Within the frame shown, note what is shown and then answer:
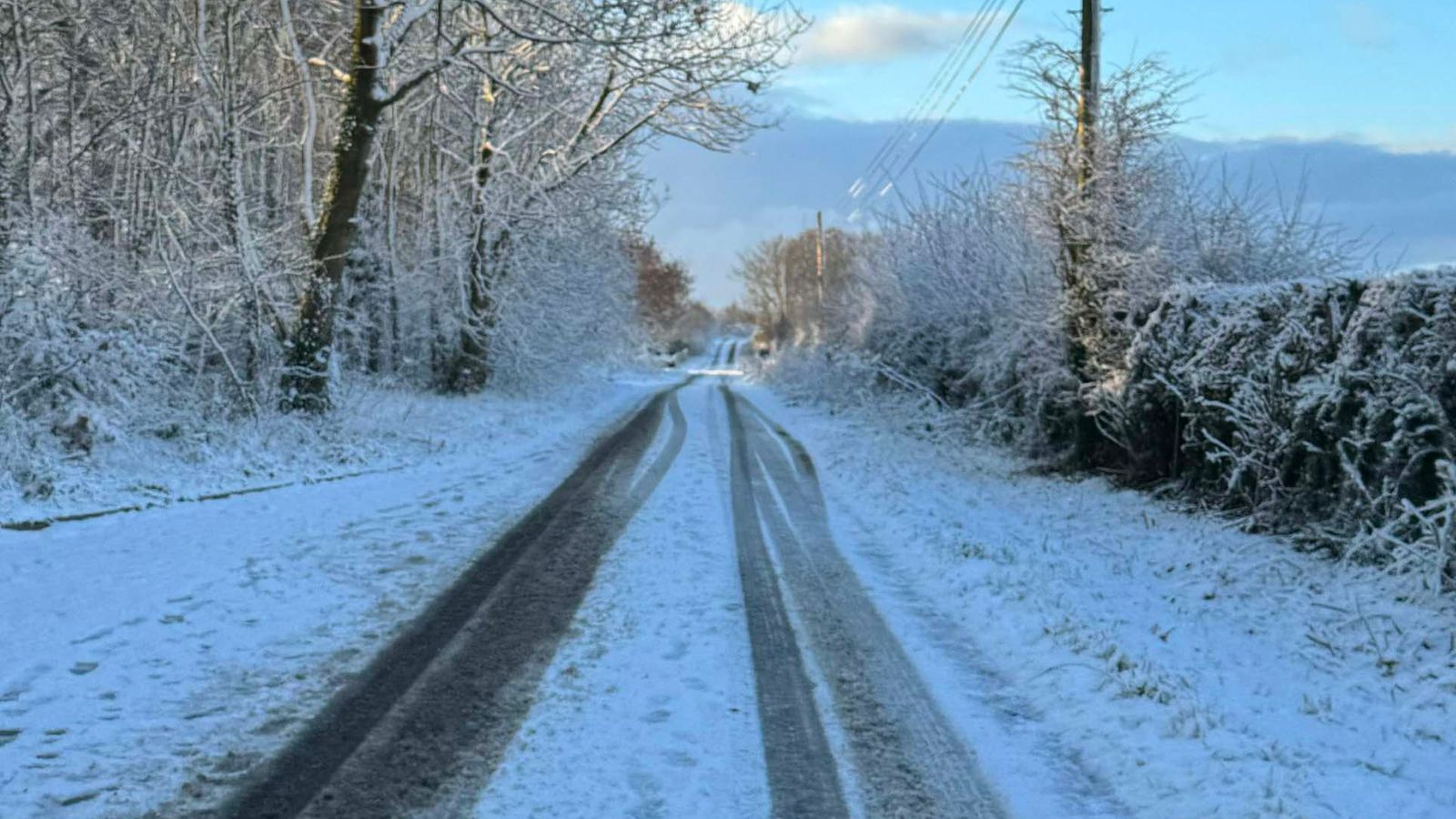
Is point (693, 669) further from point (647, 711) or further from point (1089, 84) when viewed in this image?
point (1089, 84)

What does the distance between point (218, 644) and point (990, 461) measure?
13663 millimetres

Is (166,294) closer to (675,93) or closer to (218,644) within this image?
(675,93)

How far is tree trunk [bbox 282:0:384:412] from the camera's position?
14.9 m

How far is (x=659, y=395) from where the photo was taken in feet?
111

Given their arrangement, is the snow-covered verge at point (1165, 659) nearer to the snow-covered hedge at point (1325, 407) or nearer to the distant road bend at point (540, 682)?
the distant road bend at point (540, 682)

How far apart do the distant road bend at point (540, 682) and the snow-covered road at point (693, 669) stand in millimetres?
24

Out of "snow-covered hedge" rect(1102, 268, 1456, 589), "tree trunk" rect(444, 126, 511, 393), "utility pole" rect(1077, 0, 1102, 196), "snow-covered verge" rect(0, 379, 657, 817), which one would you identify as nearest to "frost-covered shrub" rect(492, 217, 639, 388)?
"tree trunk" rect(444, 126, 511, 393)

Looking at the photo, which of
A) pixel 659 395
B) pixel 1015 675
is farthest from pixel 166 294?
pixel 659 395

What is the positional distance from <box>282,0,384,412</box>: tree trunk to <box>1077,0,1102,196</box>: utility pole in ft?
34.7

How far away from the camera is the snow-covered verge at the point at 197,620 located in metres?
4.26

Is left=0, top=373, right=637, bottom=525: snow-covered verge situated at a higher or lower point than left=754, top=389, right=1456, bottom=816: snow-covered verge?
higher

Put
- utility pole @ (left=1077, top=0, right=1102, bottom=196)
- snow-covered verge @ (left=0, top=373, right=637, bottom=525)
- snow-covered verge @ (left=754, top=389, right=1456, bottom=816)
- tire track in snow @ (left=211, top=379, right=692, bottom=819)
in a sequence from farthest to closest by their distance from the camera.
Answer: utility pole @ (left=1077, top=0, right=1102, bottom=196)
snow-covered verge @ (left=0, top=373, right=637, bottom=525)
snow-covered verge @ (left=754, top=389, right=1456, bottom=816)
tire track in snow @ (left=211, top=379, right=692, bottom=819)

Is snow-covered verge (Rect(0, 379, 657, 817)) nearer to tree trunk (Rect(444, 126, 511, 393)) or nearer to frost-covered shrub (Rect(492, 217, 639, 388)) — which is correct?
tree trunk (Rect(444, 126, 511, 393))

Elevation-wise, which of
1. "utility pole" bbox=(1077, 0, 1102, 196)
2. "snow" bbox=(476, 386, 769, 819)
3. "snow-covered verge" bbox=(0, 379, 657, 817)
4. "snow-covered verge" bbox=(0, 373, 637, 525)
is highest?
"utility pole" bbox=(1077, 0, 1102, 196)
